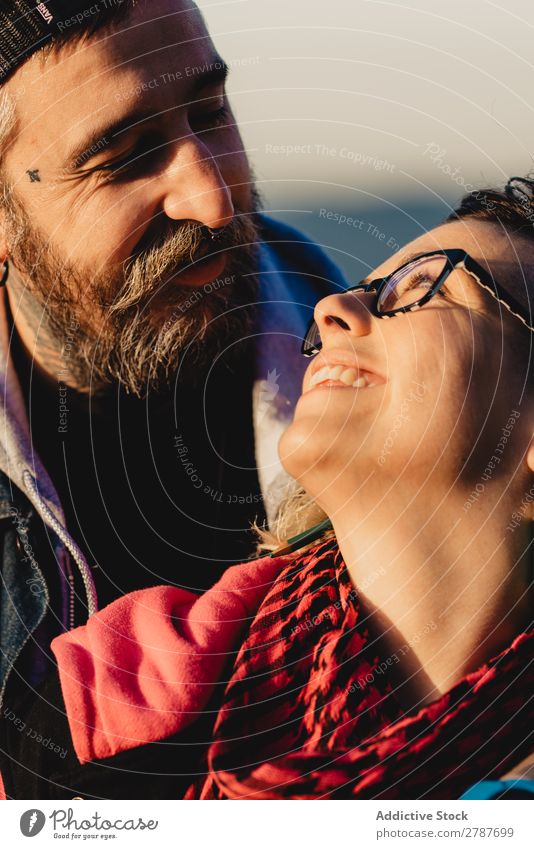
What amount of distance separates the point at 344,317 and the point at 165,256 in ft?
1.58

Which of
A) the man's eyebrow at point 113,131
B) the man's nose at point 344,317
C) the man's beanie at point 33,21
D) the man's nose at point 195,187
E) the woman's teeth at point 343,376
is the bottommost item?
the woman's teeth at point 343,376

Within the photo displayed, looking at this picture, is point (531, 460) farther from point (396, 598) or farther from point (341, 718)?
point (341, 718)

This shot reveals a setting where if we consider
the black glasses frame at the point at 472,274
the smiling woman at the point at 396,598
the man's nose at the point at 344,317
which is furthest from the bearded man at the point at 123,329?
the black glasses frame at the point at 472,274

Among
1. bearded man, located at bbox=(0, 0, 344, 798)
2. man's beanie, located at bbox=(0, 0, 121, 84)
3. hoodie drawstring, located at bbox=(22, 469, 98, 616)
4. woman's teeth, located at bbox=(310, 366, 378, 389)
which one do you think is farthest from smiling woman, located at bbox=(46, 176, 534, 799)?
man's beanie, located at bbox=(0, 0, 121, 84)

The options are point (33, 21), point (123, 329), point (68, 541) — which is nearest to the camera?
point (33, 21)

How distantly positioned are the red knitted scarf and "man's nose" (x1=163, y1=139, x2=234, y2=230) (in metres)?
0.67

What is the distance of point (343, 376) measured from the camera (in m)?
1.34

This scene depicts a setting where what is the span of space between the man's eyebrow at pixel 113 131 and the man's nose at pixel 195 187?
88mm

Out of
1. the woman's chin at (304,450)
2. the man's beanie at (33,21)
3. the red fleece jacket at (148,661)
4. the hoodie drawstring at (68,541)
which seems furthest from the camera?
the hoodie drawstring at (68,541)

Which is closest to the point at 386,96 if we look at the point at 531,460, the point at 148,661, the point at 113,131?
the point at 113,131

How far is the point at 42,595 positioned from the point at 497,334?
94cm

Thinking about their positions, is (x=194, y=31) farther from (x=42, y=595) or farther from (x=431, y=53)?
(x=42, y=595)

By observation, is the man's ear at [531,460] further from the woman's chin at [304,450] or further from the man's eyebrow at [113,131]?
the man's eyebrow at [113,131]

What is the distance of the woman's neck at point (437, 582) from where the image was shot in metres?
1.30
